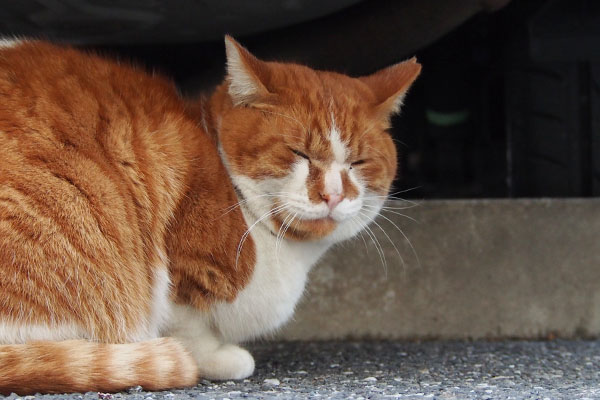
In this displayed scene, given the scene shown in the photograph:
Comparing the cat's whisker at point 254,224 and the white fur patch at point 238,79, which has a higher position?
the white fur patch at point 238,79

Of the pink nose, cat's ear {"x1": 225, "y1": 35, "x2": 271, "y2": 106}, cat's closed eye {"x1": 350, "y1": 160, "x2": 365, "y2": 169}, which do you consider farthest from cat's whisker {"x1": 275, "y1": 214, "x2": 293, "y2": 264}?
cat's ear {"x1": 225, "y1": 35, "x2": 271, "y2": 106}

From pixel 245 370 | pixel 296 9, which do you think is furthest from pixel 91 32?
pixel 245 370

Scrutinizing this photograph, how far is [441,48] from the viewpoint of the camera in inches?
152

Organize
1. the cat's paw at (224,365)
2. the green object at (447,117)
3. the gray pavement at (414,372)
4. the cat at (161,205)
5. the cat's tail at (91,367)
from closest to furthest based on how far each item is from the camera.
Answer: the cat's tail at (91,367), the cat at (161,205), the gray pavement at (414,372), the cat's paw at (224,365), the green object at (447,117)

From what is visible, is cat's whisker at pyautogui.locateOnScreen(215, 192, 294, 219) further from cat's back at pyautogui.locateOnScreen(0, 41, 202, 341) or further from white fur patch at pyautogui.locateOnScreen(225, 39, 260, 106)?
white fur patch at pyautogui.locateOnScreen(225, 39, 260, 106)

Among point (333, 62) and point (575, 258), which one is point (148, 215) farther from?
point (575, 258)

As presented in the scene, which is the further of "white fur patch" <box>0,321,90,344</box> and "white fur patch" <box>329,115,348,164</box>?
"white fur patch" <box>329,115,348,164</box>

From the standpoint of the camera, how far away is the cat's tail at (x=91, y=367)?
189cm

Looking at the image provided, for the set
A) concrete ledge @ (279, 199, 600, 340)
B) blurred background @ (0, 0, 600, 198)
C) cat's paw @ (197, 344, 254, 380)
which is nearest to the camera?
cat's paw @ (197, 344, 254, 380)

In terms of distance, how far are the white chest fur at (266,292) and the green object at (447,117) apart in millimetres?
1885

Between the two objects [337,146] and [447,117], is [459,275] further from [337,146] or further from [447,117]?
[447,117]

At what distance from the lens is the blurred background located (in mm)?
2441

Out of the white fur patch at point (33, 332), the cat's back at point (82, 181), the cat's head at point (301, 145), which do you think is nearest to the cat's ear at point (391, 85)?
the cat's head at point (301, 145)

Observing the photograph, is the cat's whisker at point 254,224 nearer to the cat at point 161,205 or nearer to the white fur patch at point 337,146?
the cat at point 161,205
